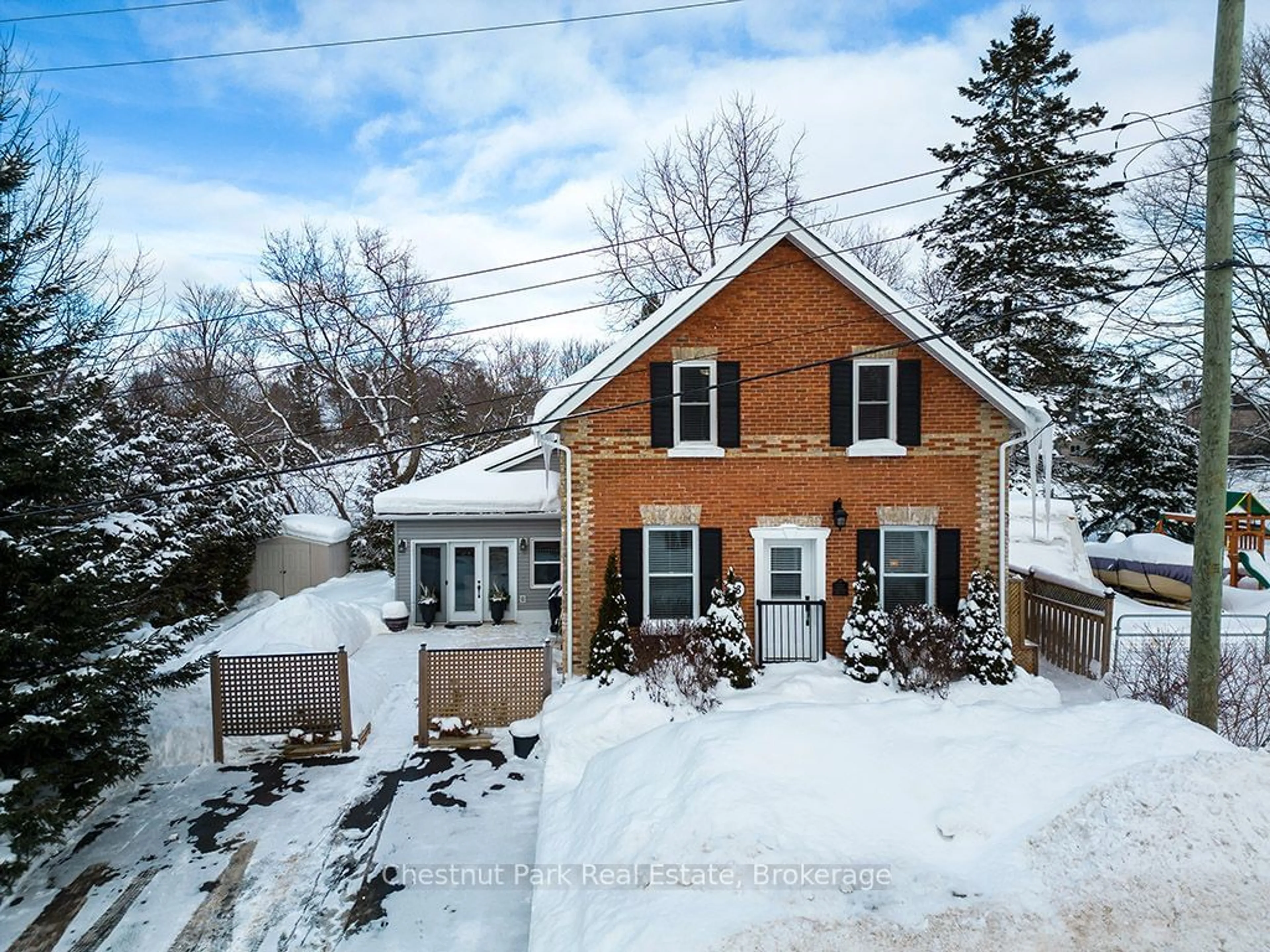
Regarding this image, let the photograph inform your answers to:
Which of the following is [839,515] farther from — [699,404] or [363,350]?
[363,350]

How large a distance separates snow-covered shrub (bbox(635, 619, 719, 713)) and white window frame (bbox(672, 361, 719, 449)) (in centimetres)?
295

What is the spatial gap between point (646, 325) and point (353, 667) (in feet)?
25.6

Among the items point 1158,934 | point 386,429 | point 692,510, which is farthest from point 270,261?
point 1158,934

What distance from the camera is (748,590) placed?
11.0m

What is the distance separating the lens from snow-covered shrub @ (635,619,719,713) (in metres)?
9.00

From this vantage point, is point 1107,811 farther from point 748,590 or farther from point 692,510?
point 692,510

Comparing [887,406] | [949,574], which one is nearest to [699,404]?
[887,406]

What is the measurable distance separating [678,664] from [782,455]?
3907 mm

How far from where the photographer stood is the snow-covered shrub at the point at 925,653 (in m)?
9.46

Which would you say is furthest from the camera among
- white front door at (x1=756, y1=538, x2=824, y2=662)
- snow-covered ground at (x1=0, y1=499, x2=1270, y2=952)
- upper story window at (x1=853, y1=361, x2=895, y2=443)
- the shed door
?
the shed door

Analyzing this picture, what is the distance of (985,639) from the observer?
983cm

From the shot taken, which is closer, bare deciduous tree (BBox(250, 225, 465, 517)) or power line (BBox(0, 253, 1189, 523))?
power line (BBox(0, 253, 1189, 523))

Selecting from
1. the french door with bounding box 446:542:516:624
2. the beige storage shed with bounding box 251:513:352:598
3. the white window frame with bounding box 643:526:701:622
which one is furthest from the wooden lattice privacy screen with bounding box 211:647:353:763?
the beige storage shed with bounding box 251:513:352:598

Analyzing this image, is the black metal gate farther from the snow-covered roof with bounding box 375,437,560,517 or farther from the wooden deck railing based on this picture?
the snow-covered roof with bounding box 375,437,560,517
